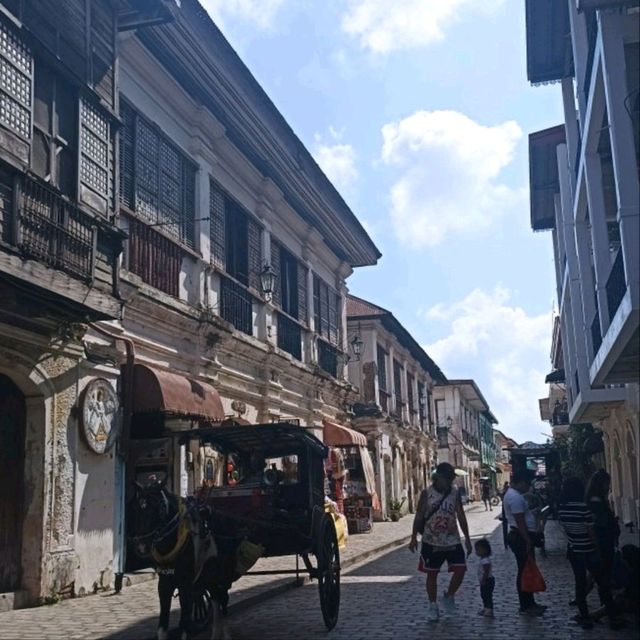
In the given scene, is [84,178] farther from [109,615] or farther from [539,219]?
[539,219]

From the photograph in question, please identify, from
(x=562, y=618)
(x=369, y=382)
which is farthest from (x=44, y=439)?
(x=369, y=382)

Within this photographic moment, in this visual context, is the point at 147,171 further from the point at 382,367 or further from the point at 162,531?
the point at 382,367

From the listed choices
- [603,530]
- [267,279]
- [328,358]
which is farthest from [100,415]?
[328,358]

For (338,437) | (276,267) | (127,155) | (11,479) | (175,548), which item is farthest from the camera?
(338,437)

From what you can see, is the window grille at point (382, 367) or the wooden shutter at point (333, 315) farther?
the window grille at point (382, 367)

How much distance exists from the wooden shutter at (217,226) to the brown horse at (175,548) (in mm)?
7761

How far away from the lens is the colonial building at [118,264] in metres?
8.81

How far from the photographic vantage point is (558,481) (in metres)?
18.7

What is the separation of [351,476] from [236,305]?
346 inches

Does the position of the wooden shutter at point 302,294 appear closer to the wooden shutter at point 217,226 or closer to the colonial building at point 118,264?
the colonial building at point 118,264

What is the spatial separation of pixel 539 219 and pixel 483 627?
55.8 ft

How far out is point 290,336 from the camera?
1841 cm

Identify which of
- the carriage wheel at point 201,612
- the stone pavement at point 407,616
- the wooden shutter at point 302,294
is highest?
the wooden shutter at point 302,294

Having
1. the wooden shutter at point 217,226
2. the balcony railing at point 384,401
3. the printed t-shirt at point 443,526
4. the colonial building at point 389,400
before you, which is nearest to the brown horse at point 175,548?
the printed t-shirt at point 443,526
